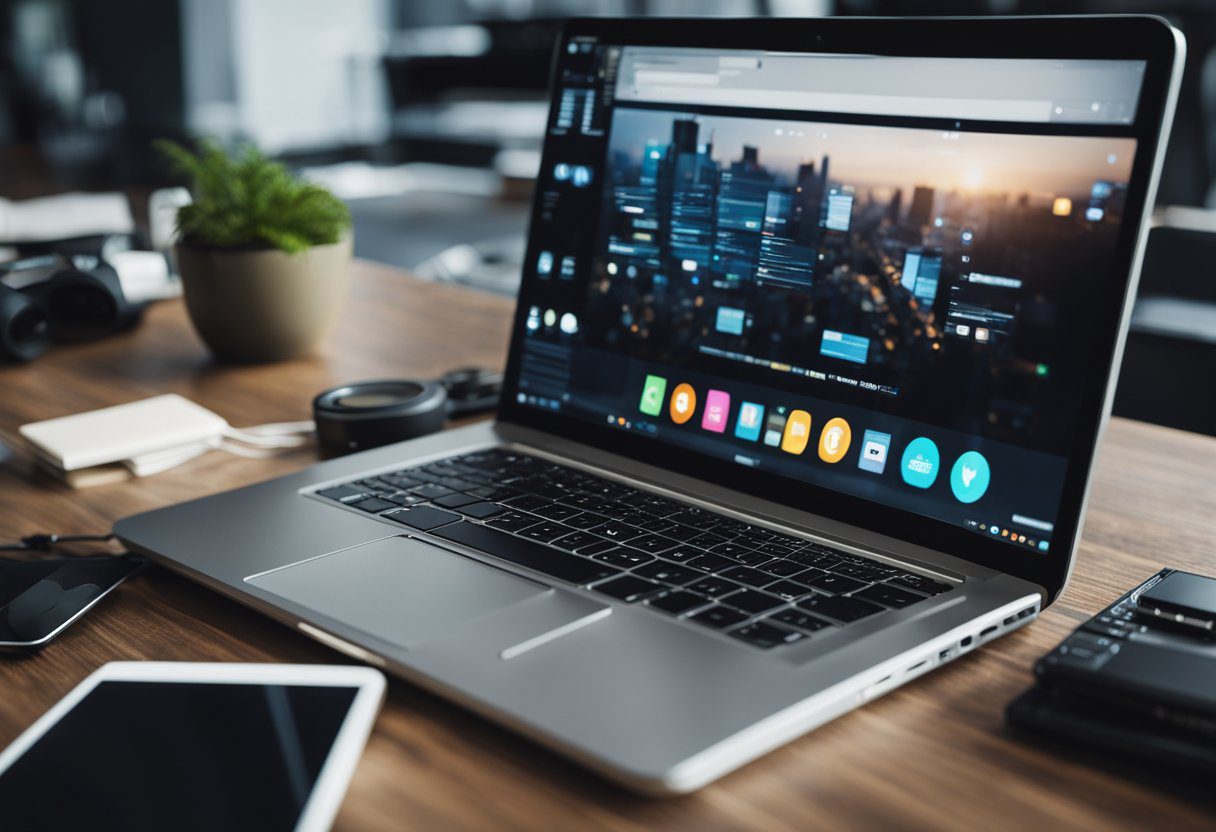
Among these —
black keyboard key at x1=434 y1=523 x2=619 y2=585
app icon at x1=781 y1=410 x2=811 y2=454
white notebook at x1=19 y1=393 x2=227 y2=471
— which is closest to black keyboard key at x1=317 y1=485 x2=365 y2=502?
black keyboard key at x1=434 y1=523 x2=619 y2=585

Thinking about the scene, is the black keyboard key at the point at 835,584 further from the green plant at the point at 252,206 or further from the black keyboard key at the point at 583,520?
the green plant at the point at 252,206

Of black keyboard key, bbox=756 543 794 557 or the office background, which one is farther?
the office background

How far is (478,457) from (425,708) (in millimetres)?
346

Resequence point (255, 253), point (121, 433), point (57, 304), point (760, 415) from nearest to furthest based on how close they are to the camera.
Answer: point (760, 415)
point (121, 433)
point (255, 253)
point (57, 304)

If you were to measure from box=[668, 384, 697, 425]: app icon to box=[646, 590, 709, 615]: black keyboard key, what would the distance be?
24 cm

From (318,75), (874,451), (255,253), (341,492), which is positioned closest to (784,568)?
(874,451)

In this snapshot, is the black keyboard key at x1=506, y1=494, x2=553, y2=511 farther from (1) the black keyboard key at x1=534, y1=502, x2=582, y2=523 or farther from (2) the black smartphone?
(2) the black smartphone

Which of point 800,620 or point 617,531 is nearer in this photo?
point 800,620

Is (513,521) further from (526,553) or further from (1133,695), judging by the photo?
(1133,695)

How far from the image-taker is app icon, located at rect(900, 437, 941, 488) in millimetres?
718

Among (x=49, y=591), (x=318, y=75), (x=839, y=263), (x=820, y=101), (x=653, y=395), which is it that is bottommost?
(x=49, y=591)

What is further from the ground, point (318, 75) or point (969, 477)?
point (318, 75)

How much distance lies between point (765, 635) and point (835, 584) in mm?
84

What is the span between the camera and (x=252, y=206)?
121cm
